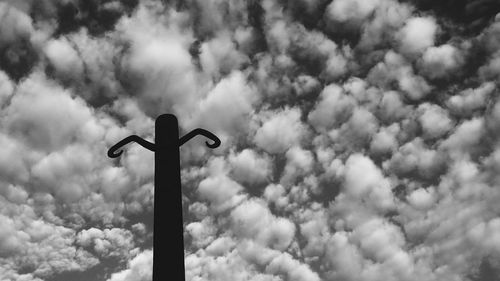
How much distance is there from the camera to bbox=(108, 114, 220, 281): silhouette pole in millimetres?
2637

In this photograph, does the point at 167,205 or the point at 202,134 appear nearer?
the point at 167,205

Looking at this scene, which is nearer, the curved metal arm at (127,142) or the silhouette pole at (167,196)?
the silhouette pole at (167,196)

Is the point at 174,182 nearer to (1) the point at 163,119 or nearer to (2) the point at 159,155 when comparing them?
(2) the point at 159,155

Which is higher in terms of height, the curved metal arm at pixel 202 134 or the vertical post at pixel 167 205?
the curved metal arm at pixel 202 134

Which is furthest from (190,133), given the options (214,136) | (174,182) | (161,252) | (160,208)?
(161,252)

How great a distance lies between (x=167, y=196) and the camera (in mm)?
2879

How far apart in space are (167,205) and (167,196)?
0.07 m

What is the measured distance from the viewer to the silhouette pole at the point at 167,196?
2.64m

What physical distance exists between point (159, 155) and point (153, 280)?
0.89m

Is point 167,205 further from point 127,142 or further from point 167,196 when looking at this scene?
point 127,142

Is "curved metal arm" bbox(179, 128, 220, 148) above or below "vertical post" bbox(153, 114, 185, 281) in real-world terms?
above

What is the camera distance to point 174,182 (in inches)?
116

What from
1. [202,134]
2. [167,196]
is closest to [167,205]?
[167,196]

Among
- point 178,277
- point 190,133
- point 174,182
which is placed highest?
point 190,133
